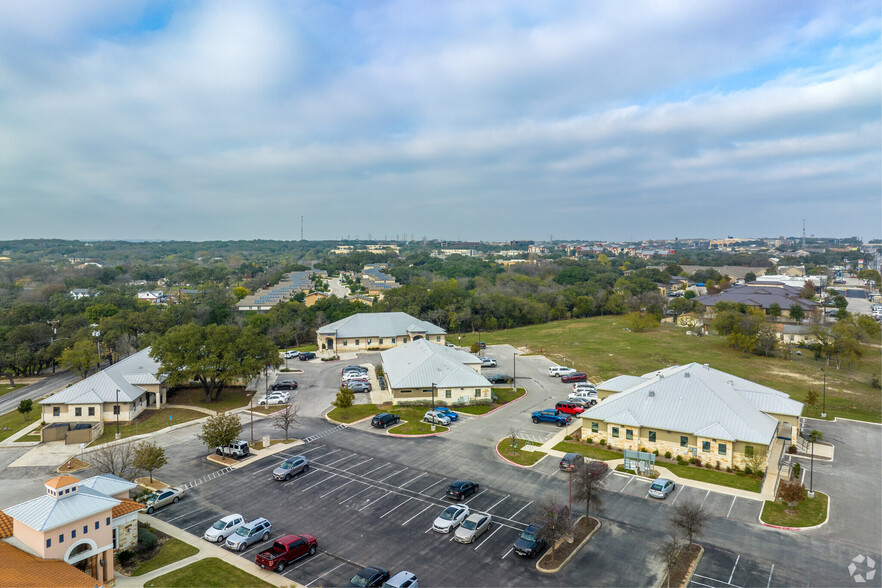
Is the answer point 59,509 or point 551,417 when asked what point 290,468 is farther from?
point 551,417

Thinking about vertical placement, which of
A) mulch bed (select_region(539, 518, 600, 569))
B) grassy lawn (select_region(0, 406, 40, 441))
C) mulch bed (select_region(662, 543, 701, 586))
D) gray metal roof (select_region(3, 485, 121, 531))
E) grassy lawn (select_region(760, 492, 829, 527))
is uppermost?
gray metal roof (select_region(3, 485, 121, 531))

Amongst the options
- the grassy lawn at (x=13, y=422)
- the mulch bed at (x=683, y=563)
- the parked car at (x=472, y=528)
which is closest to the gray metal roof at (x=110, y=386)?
the grassy lawn at (x=13, y=422)

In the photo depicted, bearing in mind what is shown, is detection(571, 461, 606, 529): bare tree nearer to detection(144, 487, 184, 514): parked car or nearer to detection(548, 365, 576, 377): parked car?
detection(144, 487, 184, 514): parked car

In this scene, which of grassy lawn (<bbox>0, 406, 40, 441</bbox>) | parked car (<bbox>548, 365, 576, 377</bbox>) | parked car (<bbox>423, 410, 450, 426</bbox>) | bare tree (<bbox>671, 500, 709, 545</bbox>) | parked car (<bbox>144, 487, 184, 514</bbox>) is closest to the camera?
bare tree (<bbox>671, 500, 709, 545</bbox>)

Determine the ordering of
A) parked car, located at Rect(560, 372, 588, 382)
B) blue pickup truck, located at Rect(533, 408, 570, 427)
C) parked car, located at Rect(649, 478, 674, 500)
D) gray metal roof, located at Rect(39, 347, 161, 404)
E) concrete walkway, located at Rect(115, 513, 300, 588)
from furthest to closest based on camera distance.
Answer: parked car, located at Rect(560, 372, 588, 382)
gray metal roof, located at Rect(39, 347, 161, 404)
blue pickup truck, located at Rect(533, 408, 570, 427)
parked car, located at Rect(649, 478, 674, 500)
concrete walkway, located at Rect(115, 513, 300, 588)

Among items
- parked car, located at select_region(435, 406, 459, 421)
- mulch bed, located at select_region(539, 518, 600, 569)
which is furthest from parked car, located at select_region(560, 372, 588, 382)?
mulch bed, located at select_region(539, 518, 600, 569)

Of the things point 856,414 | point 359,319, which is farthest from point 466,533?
point 359,319

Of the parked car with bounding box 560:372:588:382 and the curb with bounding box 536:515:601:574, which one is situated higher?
the curb with bounding box 536:515:601:574
